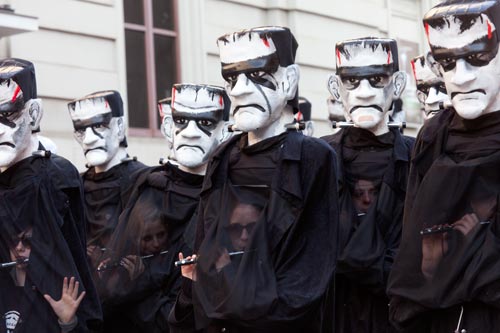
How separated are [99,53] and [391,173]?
666 centimetres

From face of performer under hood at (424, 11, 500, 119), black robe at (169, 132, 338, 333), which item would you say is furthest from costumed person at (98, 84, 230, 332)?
face of performer under hood at (424, 11, 500, 119)

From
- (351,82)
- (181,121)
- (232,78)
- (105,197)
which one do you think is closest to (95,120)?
(105,197)

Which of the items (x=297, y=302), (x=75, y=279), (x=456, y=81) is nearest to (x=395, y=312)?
(x=297, y=302)

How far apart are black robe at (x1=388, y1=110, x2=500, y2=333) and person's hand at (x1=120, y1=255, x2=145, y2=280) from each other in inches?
125

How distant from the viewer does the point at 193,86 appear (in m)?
9.79

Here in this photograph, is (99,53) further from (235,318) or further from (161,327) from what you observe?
(235,318)

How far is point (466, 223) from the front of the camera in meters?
6.81

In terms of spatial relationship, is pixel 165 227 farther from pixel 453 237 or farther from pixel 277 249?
pixel 453 237

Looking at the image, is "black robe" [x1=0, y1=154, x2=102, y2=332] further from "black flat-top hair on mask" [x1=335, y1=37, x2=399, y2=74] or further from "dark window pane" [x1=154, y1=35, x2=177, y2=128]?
"dark window pane" [x1=154, y1=35, x2=177, y2=128]

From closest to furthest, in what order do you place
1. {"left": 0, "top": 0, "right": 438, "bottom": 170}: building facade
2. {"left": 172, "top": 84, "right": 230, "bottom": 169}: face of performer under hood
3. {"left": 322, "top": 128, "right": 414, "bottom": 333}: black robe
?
1. {"left": 322, "top": 128, "right": 414, "bottom": 333}: black robe
2. {"left": 172, "top": 84, "right": 230, "bottom": 169}: face of performer under hood
3. {"left": 0, "top": 0, "right": 438, "bottom": 170}: building facade

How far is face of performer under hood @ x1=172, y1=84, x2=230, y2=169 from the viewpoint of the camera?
385 inches

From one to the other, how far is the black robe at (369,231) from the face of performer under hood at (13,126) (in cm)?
216

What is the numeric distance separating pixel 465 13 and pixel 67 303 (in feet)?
9.62

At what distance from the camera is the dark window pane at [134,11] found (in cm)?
1598
